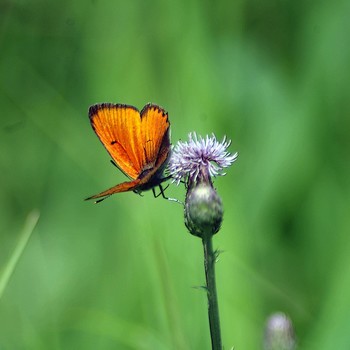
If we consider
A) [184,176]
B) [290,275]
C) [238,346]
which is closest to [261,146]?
[290,275]

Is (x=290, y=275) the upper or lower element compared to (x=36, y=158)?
lower

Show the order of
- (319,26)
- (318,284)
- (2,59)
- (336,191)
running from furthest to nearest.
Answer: (2,59) < (319,26) < (336,191) < (318,284)

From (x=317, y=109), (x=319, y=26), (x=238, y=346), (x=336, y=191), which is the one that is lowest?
(x=238, y=346)

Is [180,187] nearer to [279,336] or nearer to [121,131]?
[121,131]

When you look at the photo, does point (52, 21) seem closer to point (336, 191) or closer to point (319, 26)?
point (319, 26)

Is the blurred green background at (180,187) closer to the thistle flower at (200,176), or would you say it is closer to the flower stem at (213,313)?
the thistle flower at (200,176)

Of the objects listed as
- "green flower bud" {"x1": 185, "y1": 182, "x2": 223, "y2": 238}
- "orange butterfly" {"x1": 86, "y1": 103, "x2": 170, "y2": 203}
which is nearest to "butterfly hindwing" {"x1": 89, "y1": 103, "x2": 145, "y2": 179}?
"orange butterfly" {"x1": 86, "y1": 103, "x2": 170, "y2": 203}

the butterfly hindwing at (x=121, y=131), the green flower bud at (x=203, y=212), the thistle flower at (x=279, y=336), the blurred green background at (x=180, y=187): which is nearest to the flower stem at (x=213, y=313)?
the green flower bud at (x=203, y=212)
